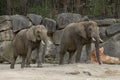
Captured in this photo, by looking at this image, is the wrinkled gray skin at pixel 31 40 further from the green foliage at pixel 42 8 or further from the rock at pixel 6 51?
the green foliage at pixel 42 8

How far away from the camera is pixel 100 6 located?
74.3 ft

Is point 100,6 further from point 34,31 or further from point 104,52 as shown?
point 34,31

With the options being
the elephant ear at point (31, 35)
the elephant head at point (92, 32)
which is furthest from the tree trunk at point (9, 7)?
the elephant head at point (92, 32)

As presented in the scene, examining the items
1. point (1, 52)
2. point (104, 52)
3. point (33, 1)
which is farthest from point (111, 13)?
point (1, 52)

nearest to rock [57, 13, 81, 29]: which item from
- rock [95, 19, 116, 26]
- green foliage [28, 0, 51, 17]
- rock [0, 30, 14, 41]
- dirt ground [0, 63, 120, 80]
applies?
rock [95, 19, 116, 26]

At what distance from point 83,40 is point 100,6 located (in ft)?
23.2

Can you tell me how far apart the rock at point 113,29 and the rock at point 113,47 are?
271mm

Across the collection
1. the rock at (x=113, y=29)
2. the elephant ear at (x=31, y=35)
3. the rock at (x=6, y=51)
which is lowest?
the rock at (x=6, y=51)

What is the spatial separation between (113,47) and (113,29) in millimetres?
909

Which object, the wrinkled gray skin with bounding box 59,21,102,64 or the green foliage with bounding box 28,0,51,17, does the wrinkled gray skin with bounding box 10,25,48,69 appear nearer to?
the wrinkled gray skin with bounding box 59,21,102,64

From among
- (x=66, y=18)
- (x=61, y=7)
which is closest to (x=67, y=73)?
(x=66, y=18)

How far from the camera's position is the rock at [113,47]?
826 inches

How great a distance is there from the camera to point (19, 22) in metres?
22.2

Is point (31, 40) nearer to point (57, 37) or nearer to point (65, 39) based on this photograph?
point (65, 39)
